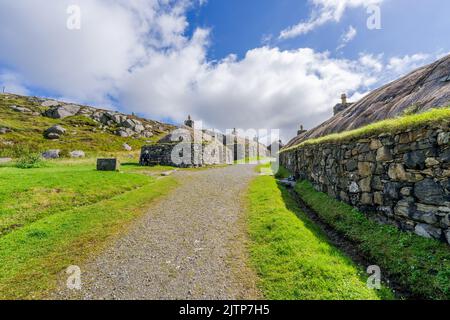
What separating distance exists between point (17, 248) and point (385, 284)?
11.4 meters

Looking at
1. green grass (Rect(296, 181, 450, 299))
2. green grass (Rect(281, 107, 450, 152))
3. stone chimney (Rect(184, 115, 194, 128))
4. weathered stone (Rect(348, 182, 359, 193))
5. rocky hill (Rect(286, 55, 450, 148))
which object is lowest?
green grass (Rect(296, 181, 450, 299))

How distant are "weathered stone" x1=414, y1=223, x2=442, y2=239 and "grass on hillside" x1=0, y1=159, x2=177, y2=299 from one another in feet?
33.2

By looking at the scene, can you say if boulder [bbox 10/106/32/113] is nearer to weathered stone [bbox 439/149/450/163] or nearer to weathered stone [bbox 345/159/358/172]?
weathered stone [bbox 345/159/358/172]

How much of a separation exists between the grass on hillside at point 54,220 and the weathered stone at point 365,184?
399 inches

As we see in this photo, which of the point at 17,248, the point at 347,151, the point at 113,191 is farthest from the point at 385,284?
the point at 113,191

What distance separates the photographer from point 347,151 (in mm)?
9969

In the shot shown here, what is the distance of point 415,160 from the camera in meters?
6.45

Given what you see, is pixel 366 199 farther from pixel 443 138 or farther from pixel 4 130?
pixel 4 130

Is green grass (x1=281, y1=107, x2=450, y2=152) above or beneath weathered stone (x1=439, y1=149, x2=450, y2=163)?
above

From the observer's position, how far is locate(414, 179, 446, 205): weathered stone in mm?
5714

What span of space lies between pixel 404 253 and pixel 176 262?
6.55m

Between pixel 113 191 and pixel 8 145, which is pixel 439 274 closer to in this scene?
pixel 113 191

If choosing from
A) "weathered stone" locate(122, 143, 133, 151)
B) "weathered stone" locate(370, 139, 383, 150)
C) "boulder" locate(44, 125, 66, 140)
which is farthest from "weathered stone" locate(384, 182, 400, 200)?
"boulder" locate(44, 125, 66, 140)

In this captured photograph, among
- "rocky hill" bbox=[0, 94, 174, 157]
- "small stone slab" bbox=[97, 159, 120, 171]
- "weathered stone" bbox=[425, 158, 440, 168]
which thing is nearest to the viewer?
"weathered stone" bbox=[425, 158, 440, 168]
